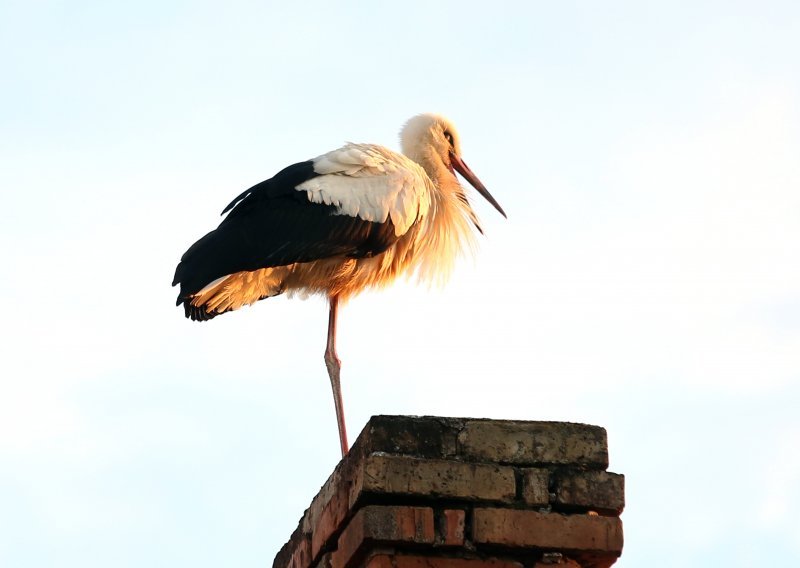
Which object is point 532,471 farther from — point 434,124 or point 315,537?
point 434,124

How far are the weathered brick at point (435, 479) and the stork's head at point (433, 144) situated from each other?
5.04 m

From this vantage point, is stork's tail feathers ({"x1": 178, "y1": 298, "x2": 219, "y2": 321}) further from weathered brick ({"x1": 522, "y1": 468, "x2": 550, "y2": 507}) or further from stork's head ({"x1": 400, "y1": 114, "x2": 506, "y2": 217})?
weathered brick ({"x1": 522, "y1": 468, "x2": 550, "y2": 507})

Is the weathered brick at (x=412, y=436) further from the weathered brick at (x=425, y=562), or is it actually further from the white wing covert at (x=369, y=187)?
the white wing covert at (x=369, y=187)

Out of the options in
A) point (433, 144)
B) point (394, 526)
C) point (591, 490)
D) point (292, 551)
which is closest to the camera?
point (394, 526)

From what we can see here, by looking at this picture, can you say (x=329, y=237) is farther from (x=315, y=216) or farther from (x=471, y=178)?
(x=471, y=178)

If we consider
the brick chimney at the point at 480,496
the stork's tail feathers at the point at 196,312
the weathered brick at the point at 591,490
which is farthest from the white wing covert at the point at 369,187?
the weathered brick at the point at 591,490

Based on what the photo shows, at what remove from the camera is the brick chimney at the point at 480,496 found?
3.92 meters

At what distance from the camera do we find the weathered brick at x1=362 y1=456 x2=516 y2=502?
3.95 metres

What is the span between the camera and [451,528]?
393 centimetres

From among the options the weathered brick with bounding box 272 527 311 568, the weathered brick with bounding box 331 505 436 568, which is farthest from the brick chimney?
the weathered brick with bounding box 272 527 311 568

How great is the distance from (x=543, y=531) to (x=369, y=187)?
4231 mm

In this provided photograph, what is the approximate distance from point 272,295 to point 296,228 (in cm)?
63

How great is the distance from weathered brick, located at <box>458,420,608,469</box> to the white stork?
3518 mm

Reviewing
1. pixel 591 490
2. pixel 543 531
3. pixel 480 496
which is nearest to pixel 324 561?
pixel 480 496
